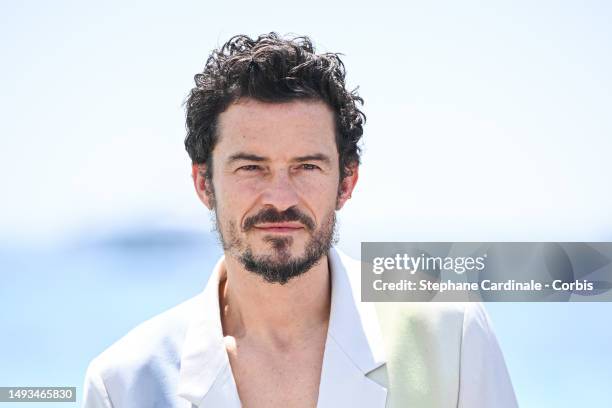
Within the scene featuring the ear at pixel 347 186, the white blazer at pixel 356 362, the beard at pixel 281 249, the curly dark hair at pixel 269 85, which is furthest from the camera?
the ear at pixel 347 186

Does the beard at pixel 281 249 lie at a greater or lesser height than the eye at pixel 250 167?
lesser

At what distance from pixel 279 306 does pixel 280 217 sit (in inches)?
16.5

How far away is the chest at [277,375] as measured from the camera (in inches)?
125

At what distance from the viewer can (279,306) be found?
11.0 feet

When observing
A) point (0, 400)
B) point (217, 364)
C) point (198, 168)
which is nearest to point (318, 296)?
point (217, 364)

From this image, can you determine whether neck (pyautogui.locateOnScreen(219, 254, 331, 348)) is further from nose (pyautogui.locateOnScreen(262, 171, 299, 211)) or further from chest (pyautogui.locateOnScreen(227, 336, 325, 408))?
nose (pyautogui.locateOnScreen(262, 171, 299, 211))

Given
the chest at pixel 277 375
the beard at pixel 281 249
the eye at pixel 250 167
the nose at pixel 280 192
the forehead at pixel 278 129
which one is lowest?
the chest at pixel 277 375

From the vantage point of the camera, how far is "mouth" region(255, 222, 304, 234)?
314cm

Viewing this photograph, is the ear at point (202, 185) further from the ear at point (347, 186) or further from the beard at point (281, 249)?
the ear at point (347, 186)

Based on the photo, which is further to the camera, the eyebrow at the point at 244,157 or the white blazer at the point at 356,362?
the eyebrow at the point at 244,157

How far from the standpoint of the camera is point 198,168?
3682mm

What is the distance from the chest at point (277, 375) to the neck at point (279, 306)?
57 millimetres

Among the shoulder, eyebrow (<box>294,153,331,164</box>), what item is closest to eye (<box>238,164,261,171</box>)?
eyebrow (<box>294,153,331,164</box>)

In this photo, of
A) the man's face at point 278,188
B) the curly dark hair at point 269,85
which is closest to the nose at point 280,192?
the man's face at point 278,188
